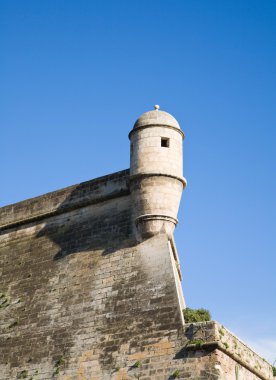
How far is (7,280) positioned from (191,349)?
22.3ft

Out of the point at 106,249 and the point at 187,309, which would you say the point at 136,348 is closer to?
the point at 187,309

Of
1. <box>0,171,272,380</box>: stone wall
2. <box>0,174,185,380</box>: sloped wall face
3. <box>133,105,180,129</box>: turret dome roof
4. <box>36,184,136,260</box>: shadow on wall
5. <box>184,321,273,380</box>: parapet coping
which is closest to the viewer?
<box>184,321,273,380</box>: parapet coping

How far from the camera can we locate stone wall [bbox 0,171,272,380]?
43.5ft

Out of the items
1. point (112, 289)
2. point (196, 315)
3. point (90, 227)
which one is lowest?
point (196, 315)

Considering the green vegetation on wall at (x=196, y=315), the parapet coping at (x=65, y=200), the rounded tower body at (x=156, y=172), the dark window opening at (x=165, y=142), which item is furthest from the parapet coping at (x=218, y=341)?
the dark window opening at (x=165, y=142)

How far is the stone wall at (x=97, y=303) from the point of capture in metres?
13.3

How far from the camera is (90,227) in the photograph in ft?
55.6

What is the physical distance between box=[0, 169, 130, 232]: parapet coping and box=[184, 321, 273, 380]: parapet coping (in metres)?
4.79

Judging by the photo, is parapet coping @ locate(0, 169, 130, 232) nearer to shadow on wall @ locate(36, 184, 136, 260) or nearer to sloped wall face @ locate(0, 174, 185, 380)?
shadow on wall @ locate(36, 184, 136, 260)

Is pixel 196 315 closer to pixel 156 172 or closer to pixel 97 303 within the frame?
pixel 97 303

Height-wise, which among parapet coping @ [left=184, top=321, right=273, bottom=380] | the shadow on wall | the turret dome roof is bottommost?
parapet coping @ [left=184, top=321, right=273, bottom=380]

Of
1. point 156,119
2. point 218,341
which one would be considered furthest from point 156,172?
point 218,341

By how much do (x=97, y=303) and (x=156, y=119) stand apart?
4917mm

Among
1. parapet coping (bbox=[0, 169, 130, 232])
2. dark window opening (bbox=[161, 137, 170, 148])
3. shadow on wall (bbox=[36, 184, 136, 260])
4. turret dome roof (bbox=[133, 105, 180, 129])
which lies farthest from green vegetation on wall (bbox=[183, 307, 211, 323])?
turret dome roof (bbox=[133, 105, 180, 129])
